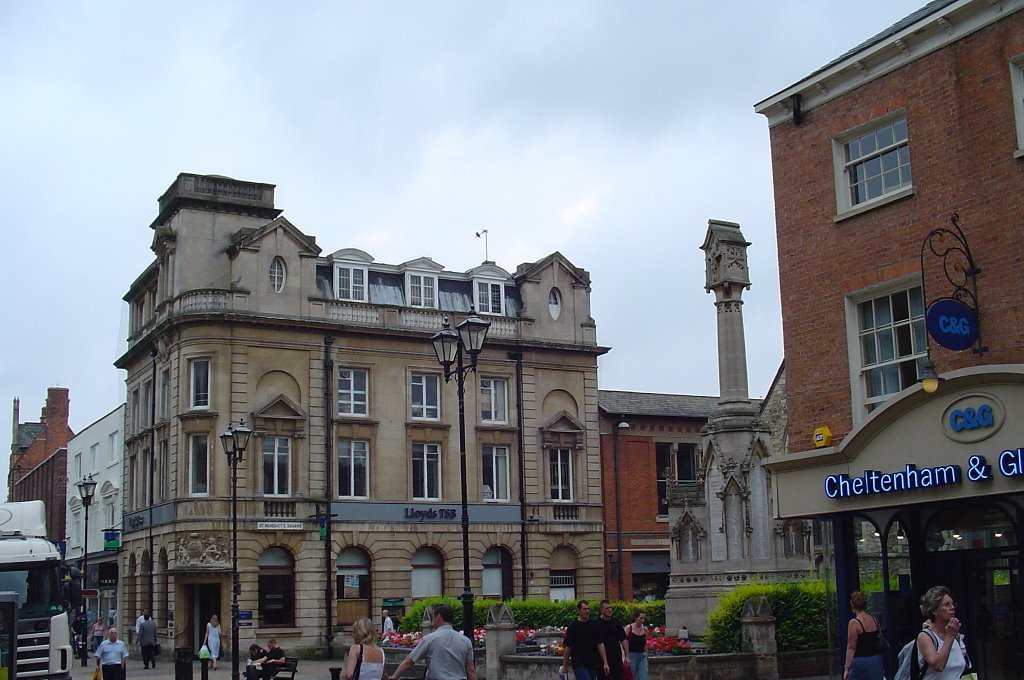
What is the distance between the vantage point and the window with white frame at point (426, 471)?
42625 millimetres

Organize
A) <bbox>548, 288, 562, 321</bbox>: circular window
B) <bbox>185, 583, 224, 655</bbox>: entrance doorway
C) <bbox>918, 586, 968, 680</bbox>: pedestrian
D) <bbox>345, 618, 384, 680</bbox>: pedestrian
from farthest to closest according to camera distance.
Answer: <bbox>548, 288, 562, 321</bbox>: circular window → <bbox>185, 583, 224, 655</bbox>: entrance doorway → <bbox>345, 618, 384, 680</bbox>: pedestrian → <bbox>918, 586, 968, 680</bbox>: pedestrian

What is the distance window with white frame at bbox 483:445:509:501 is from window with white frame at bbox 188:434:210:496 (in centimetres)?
971

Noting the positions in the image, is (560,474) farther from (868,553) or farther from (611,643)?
(611,643)

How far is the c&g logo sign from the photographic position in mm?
15938

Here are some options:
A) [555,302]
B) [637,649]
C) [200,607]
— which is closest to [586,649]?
[637,649]

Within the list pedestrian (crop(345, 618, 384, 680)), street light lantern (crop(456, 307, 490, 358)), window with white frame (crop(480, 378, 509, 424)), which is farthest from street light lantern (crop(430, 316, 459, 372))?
window with white frame (crop(480, 378, 509, 424))

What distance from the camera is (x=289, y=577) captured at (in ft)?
131

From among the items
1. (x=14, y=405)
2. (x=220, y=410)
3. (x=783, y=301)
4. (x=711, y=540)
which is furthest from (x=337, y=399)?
(x=14, y=405)

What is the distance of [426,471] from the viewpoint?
141ft

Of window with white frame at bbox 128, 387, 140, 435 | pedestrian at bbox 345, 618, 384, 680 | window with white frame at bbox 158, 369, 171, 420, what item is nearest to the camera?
pedestrian at bbox 345, 618, 384, 680

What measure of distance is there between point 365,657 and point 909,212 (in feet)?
34.1

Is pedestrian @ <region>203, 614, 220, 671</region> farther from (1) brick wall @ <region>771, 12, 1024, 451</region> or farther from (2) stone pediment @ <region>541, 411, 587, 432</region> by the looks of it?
(1) brick wall @ <region>771, 12, 1024, 451</region>

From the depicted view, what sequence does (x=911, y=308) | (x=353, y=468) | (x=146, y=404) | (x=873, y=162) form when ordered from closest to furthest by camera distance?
1. (x=911, y=308)
2. (x=873, y=162)
3. (x=353, y=468)
4. (x=146, y=404)

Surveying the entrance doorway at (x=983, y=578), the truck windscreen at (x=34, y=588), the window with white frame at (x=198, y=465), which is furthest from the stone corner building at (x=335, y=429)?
the entrance doorway at (x=983, y=578)
